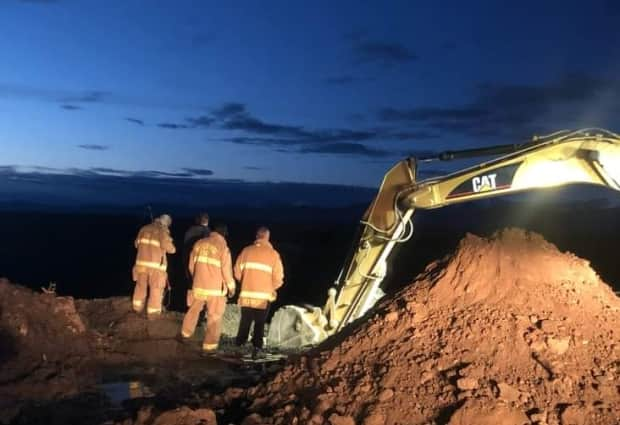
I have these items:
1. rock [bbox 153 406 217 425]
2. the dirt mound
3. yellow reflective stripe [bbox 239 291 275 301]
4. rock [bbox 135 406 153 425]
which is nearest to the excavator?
yellow reflective stripe [bbox 239 291 275 301]

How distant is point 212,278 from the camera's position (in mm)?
9906

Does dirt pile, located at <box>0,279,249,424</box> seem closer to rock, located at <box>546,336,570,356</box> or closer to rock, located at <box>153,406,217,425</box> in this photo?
rock, located at <box>153,406,217,425</box>

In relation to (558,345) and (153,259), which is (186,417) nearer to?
(558,345)

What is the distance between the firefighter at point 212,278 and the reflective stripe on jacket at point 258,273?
282 millimetres

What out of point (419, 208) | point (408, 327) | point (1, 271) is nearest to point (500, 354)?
point (408, 327)

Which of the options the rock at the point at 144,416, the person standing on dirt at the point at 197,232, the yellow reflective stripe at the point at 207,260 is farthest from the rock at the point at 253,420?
the person standing on dirt at the point at 197,232

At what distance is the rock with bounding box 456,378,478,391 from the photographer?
5777 millimetres

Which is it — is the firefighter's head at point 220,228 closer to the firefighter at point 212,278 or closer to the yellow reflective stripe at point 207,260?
the firefighter at point 212,278

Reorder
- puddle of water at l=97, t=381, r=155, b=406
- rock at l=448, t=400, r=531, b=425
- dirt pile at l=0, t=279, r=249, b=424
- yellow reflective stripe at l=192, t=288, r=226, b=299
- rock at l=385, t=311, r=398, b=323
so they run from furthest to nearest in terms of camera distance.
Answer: yellow reflective stripe at l=192, t=288, r=226, b=299, puddle of water at l=97, t=381, r=155, b=406, dirt pile at l=0, t=279, r=249, b=424, rock at l=385, t=311, r=398, b=323, rock at l=448, t=400, r=531, b=425

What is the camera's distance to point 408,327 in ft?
22.4

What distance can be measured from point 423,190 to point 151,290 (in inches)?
237

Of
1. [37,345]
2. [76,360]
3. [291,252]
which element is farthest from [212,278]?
[291,252]

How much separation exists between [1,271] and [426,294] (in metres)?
37.2

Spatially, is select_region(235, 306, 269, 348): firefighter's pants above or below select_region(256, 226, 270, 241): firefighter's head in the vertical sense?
below
